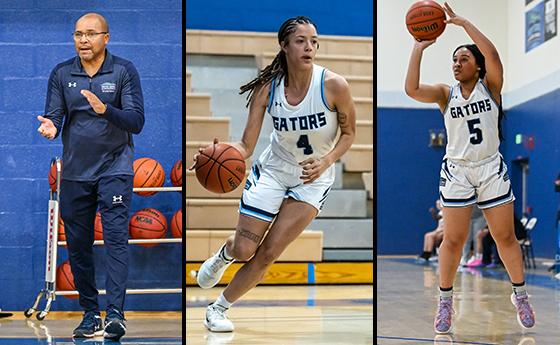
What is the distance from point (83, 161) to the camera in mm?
3928

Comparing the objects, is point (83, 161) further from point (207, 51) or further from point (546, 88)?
point (546, 88)

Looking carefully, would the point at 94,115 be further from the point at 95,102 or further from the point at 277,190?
the point at 277,190

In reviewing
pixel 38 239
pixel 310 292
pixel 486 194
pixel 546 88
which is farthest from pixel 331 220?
pixel 546 88

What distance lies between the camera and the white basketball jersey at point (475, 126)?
3.77 metres

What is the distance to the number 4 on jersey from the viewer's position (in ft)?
11.9

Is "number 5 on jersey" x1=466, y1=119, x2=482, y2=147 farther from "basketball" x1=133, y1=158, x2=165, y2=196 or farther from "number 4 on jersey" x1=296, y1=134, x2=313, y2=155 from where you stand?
"basketball" x1=133, y1=158, x2=165, y2=196

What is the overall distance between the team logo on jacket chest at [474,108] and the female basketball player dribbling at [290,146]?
0.55 metres

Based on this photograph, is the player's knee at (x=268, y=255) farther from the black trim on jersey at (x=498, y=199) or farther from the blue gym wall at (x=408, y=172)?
the blue gym wall at (x=408, y=172)

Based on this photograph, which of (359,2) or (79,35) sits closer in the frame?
(79,35)

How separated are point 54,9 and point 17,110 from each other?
2.19 ft

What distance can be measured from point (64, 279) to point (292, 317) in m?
1.38

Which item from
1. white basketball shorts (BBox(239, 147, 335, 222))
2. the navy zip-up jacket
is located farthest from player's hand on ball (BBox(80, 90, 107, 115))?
white basketball shorts (BBox(239, 147, 335, 222))

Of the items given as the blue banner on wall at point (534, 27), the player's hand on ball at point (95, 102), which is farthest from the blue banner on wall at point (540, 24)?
the player's hand on ball at point (95, 102)

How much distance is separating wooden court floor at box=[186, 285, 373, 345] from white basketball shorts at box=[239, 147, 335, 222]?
Result: 565 mm
